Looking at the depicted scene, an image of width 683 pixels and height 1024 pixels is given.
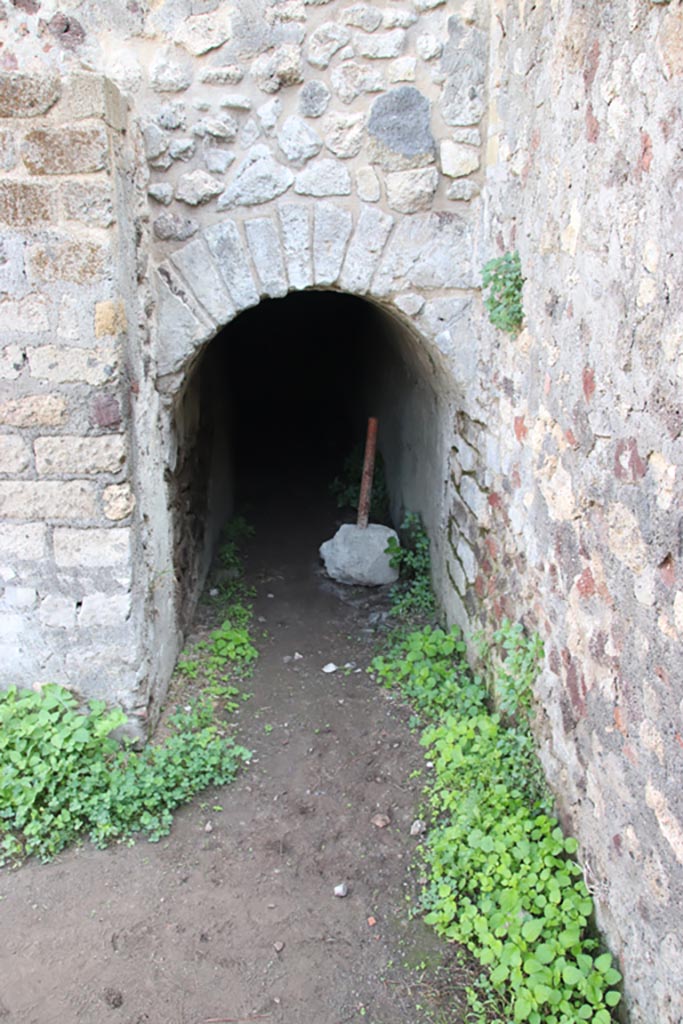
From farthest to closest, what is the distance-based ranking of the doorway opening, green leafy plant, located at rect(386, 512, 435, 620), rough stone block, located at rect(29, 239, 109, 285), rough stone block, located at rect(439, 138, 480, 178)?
1. green leafy plant, located at rect(386, 512, 435, 620)
2. the doorway opening
3. rough stone block, located at rect(439, 138, 480, 178)
4. rough stone block, located at rect(29, 239, 109, 285)

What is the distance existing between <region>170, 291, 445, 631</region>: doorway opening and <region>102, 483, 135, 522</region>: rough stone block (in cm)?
68

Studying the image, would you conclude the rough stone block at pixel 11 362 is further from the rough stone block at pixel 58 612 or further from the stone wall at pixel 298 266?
the rough stone block at pixel 58 612

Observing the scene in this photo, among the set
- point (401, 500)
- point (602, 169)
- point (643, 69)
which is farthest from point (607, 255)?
point (401, 500)

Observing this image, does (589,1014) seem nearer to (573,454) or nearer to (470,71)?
(573,454)

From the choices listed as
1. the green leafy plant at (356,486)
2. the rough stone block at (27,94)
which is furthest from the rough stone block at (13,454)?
the green leafy plant at (356,486)

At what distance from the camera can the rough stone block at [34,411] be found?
2955mm

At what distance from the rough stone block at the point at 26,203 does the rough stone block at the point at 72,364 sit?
474 mm

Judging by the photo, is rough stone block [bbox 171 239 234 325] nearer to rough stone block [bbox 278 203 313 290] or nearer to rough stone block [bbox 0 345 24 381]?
rough stone block [bbox 278 203 313 290]

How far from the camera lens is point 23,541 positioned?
3.09m

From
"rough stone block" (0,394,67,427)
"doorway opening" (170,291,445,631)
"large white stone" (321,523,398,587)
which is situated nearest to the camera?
"rough stone block" (0,394,67,427)

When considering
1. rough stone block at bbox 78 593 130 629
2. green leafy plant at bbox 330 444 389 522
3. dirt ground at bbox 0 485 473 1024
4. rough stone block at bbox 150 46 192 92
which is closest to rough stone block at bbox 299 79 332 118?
rough stone block at bbox 150 46 192 92

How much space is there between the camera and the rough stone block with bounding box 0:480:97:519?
119 inches

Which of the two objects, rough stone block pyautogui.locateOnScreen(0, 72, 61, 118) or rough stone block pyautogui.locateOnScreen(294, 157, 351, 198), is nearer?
rough stone block pyautogui.locateOnScreen(0, 72, 61, 118)

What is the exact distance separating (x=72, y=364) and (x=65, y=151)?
0.78 m
